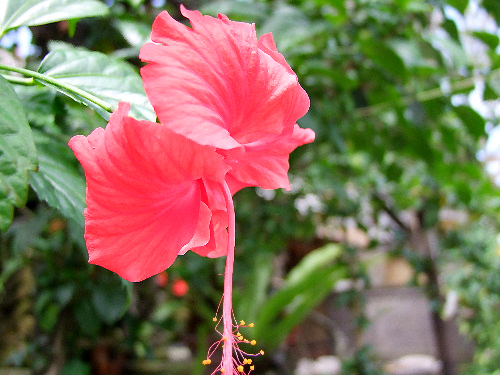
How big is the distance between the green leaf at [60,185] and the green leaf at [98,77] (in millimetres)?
90

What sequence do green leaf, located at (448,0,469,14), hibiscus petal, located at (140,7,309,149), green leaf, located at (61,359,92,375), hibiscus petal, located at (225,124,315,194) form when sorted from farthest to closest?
green leaf, located at (61,359,92,375) → green leaf, located at (448,0,469,14) → hibiscus petal, located at (225,124,315,194) → hibiscus petal, located at (140,7,309,149)

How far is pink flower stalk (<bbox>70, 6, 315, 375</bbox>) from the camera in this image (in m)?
0.29

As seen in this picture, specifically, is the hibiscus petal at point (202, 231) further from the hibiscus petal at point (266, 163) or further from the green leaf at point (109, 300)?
the green leaf at point (109, 300)

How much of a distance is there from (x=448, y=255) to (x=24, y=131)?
2.74 meters

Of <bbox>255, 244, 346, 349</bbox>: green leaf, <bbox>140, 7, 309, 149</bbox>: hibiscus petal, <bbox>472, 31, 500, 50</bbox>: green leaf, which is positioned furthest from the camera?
<bbox>255, 244, 346, 349</bbox>: green leaf

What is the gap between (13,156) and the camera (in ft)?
1.00

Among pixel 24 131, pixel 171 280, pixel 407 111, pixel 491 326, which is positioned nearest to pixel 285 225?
pixel 171 280

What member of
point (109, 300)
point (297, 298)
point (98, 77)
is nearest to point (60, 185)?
point (98, 77)

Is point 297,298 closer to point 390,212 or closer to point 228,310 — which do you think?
point 390,212

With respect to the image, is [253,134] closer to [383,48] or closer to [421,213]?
[383,48]

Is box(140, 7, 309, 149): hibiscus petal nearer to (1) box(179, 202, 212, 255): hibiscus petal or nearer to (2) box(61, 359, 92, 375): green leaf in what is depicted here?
(1) box(179, 202, 212, 255): hibiscus petal

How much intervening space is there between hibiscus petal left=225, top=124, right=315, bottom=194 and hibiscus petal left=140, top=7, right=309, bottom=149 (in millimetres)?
25

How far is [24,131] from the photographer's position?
12.4 inches

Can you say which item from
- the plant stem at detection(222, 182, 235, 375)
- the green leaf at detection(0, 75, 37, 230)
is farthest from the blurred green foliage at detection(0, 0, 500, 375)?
the plant stem at detection(222, 182, 235, 375)
